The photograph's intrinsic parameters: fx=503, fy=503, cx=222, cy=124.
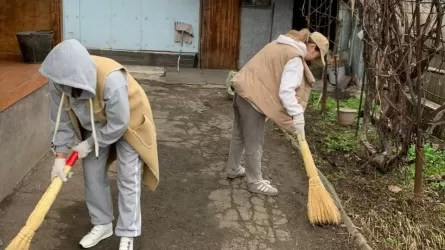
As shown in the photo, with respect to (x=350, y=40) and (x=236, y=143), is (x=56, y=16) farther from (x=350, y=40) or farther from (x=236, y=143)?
(x=236, y=143)

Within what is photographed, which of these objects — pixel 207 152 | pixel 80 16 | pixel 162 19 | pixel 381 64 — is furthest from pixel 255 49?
pixel 381 64

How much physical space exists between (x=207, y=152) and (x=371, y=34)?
2.25m

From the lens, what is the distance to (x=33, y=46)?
586 cm

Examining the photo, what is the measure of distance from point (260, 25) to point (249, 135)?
21.0 ft

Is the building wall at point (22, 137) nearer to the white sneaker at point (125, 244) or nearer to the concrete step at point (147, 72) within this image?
the white sneaker at point (125, 244)

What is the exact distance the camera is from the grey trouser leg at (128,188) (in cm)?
339

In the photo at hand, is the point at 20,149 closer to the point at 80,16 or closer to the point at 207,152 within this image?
the point at 207,152

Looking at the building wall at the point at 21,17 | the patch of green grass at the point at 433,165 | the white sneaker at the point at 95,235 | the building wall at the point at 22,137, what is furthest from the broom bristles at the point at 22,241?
the building wall at the point at 21,17

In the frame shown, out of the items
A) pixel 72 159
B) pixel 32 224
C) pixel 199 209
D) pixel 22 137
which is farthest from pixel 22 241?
pixel 22 137

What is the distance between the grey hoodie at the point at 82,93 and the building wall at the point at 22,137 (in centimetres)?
99

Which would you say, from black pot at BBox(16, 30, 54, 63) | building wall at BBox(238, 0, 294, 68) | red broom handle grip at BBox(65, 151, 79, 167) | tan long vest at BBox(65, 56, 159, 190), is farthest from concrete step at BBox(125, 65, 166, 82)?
red broom handle grip at BBox(65, 151, 79, 167)

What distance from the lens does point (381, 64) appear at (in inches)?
194

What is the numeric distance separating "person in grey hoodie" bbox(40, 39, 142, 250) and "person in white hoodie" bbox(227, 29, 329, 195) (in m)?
1.36

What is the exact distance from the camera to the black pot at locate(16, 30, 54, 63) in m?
5.83
